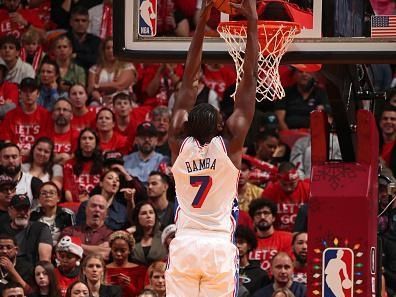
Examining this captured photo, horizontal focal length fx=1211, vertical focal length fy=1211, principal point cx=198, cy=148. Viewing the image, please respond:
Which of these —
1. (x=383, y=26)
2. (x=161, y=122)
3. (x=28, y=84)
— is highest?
(x=383, y=26)

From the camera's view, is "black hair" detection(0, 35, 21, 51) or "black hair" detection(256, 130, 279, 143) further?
"black hair" detection(0, 35, 21, 51)

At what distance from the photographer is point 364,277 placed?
7938 mm

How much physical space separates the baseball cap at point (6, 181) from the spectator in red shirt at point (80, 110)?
1.41 meters

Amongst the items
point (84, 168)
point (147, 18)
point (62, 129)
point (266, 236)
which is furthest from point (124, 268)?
point (147, 18)

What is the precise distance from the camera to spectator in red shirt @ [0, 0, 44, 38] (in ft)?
48.1

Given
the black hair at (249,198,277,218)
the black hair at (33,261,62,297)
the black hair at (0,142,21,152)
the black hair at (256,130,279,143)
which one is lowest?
the black hair at (33,261,62,297)

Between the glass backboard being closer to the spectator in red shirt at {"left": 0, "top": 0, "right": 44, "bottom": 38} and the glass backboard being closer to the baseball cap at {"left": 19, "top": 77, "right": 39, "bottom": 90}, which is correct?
the baseball cap at {"left": 19, "top": 77, "right": 39, "bottom": 90}

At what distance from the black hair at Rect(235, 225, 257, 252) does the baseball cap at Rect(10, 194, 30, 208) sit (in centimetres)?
194

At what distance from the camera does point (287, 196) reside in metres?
11.8

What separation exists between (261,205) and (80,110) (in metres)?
2.88

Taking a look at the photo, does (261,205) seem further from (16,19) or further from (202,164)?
(16,19)

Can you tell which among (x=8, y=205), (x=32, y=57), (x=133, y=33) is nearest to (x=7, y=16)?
(x=32, y=57)

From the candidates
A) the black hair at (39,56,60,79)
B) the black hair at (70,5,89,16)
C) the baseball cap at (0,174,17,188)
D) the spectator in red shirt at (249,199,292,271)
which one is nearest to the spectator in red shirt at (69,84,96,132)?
the black hair at (39,56,60,79)

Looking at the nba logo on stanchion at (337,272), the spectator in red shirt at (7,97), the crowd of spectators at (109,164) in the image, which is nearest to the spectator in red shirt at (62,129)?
the crowd of spectators at (109,164)
